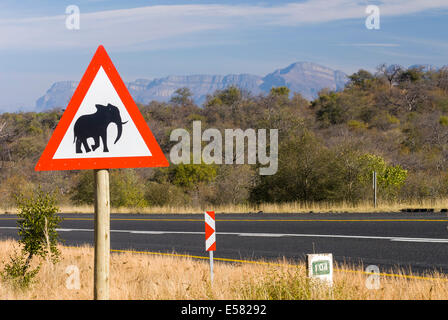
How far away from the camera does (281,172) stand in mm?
26641

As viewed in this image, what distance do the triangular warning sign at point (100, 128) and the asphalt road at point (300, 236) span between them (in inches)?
242

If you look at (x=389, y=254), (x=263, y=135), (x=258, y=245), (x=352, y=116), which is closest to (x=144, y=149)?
(x=389, y=254)

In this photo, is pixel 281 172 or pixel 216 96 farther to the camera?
pixel 216 96

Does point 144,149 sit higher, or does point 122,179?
point 144,149

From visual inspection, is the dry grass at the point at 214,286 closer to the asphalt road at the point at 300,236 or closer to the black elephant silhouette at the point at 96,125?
the black elephant silhouette at the point at 96,125

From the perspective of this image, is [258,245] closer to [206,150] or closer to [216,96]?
[206,150]

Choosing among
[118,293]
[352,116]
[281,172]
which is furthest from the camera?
[352,116]

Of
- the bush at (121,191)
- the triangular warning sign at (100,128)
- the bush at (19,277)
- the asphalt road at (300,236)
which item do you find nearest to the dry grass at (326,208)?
the asphalt road at (300,236)

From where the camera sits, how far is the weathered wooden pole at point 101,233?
4703 millimetres

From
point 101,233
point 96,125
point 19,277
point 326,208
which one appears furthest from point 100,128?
point 326,208

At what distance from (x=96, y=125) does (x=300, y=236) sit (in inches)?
398
